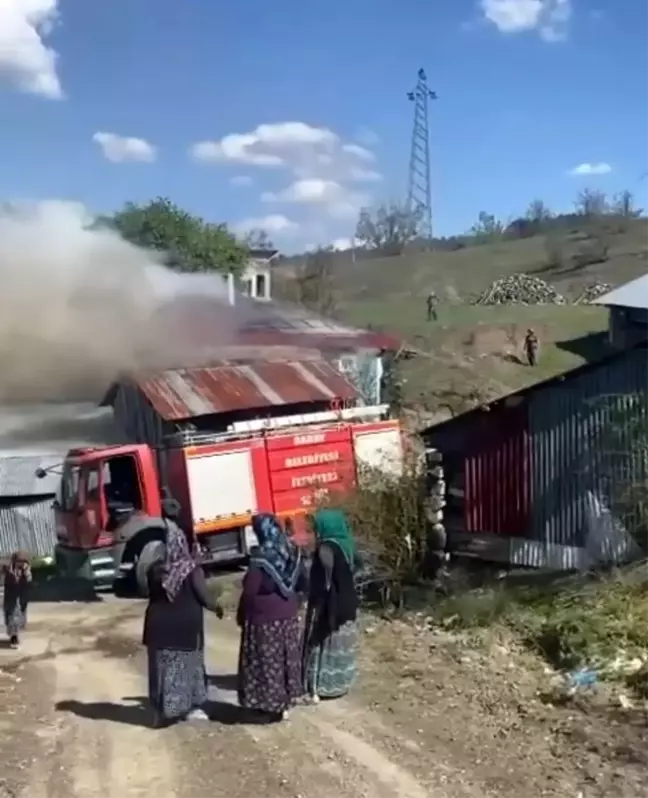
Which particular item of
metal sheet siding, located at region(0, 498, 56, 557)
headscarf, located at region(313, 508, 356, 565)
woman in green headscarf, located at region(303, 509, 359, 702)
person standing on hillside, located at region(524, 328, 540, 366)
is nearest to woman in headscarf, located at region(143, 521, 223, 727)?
woman in green headscarf, located at region(303, 509, 359, 702)

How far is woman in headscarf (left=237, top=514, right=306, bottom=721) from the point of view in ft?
25.8

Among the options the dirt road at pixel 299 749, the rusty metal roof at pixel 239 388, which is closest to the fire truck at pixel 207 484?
the rusty metal roof at pixel 239 388

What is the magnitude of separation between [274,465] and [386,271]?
157 ft

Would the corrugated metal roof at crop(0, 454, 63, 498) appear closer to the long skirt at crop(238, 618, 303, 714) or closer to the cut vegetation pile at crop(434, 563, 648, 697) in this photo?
the cut vegetation pile at crop(434, 563, 648, 697)

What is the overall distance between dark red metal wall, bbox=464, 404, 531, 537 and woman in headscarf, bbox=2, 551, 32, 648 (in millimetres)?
5452

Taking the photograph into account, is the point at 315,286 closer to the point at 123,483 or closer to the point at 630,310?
the point at 630,310

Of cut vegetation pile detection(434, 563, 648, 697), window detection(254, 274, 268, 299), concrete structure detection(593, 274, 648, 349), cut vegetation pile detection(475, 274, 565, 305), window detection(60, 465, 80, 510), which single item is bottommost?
cut vegetation pile detection(434, 563, 648, 697)

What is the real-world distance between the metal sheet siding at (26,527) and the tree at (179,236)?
15229mm

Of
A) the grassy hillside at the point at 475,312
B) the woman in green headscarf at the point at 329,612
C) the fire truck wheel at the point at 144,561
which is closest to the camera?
the woman in green headscarf at the point at 329,612

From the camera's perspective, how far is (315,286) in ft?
151

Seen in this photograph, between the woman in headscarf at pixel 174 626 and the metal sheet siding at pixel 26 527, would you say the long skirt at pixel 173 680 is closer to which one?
the woman in headscarf at pixel 174 626

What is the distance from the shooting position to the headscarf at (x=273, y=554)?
25.9 ft

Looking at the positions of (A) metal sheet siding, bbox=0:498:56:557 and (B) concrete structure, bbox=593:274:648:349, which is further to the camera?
(A) metal sheet siding, bbox=0:498:56:557

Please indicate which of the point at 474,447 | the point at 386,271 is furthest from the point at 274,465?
the point at 386,271
